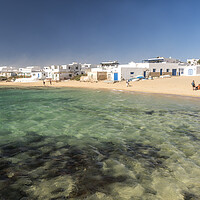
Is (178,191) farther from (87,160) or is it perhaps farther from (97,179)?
(87,160)

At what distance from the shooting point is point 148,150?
297 inches

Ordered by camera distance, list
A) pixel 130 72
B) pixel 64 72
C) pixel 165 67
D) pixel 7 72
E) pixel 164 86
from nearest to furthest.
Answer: pixel 164 86 → pixel 130 72 → pixel 165 67 → pixel 64 72 → pixel 7 72

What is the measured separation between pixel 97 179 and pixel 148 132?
5557mm

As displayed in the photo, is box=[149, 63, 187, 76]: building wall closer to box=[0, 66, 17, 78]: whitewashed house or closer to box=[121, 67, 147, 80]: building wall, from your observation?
box=[121, 67, 147, 80]: building wall

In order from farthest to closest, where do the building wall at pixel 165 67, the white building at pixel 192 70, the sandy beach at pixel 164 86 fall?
1. the building wall at pixel 165 67
2. the white building at pixel 192 70
3. the sandy beach at pixel 164 86

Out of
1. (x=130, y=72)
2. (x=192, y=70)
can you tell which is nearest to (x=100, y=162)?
(x=130, y=72)

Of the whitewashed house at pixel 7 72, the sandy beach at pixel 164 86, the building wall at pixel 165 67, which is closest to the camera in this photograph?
the sandy beach at pixel 164 86

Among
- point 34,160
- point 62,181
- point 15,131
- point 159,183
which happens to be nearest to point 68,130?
point 15,131

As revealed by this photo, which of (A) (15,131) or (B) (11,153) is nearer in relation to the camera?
(B) (11,153)

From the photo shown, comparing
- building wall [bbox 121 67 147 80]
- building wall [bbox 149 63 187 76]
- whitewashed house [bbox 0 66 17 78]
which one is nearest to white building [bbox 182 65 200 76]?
building wall [bbox 149 63 187 76]

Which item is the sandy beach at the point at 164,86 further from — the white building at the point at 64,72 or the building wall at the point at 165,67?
the white building at the point at 64,72

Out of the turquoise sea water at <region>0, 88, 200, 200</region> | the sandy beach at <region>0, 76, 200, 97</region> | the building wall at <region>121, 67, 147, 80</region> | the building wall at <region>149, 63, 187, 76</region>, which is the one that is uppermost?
the building wall at <region>149, 63, 187, 76</region>

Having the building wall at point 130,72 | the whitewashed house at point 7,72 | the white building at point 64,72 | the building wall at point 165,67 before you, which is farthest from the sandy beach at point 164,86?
the whitewashed house at point 7,72

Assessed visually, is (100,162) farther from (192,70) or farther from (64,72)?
(64,72)
